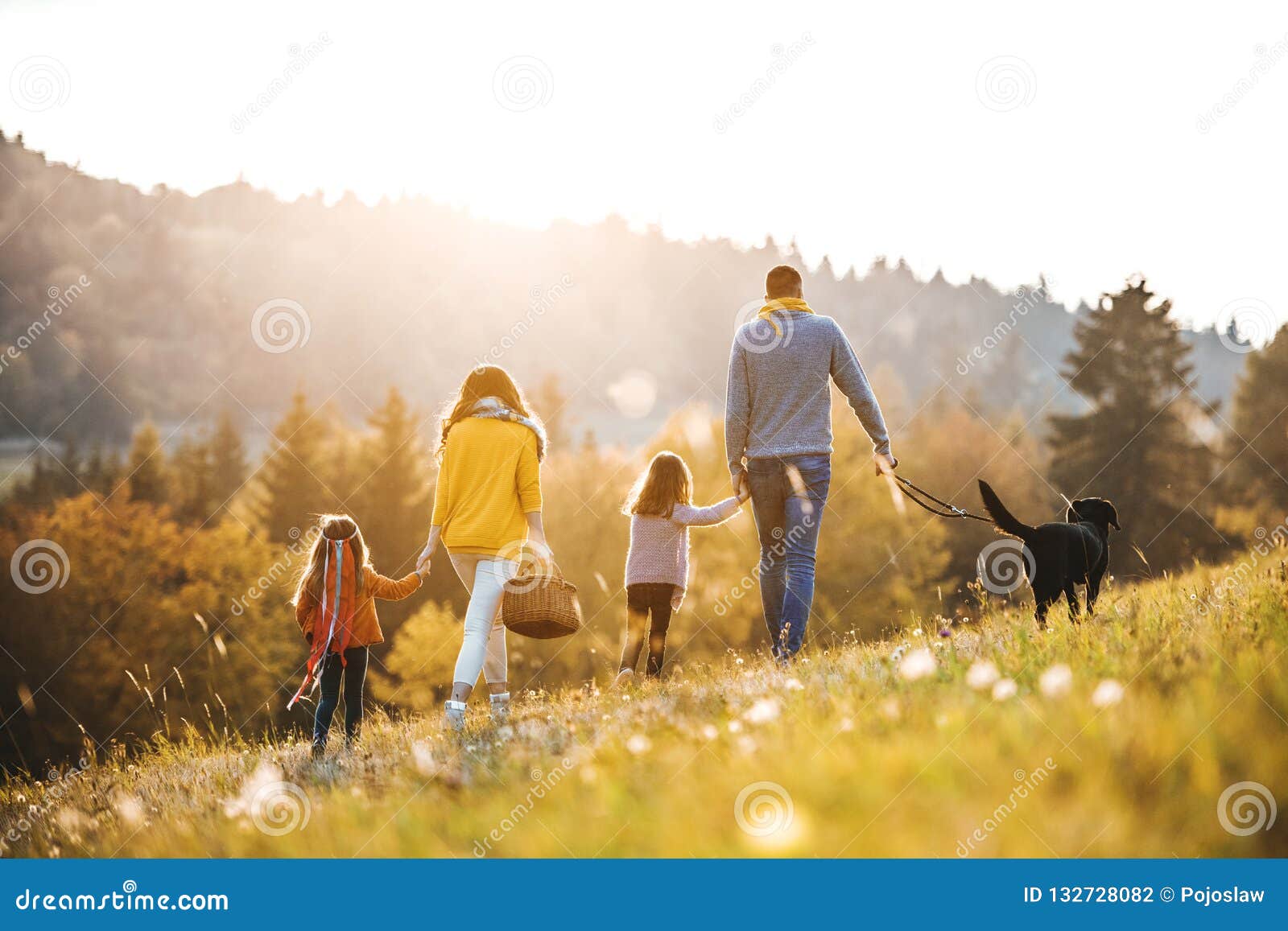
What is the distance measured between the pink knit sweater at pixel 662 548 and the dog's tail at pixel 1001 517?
2.10 meters

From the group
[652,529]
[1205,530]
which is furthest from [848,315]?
[652,529]

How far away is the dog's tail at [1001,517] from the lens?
5.39 metres

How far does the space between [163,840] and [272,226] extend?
17790cm

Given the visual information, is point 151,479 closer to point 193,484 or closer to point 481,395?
point 193,484

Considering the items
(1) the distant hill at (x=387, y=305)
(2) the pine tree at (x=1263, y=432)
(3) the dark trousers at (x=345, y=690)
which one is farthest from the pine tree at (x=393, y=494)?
(1) the distant hill at (x=387, y=305)

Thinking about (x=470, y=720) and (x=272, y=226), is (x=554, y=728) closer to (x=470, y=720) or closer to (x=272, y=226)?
(x=470, y=720)

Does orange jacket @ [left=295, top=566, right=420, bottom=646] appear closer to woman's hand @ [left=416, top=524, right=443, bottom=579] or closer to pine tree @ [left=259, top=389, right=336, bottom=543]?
woman's hand @ [left=416, top=524, right=443, bottom=579]

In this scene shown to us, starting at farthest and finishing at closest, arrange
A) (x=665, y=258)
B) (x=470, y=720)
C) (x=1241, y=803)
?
(x=665, y=258) < (x=470, y=720) < (x=1241, y=803)

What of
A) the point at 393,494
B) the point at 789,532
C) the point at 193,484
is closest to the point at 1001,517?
the point at 789,532

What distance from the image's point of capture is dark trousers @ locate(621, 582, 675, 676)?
695 cm

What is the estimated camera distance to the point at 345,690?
19.9ft

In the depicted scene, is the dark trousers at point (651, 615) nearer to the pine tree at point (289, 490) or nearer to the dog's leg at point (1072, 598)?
the dog's leg at point (1072, 598)

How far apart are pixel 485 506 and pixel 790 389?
2.11m

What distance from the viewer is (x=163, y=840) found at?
12.6 ft
